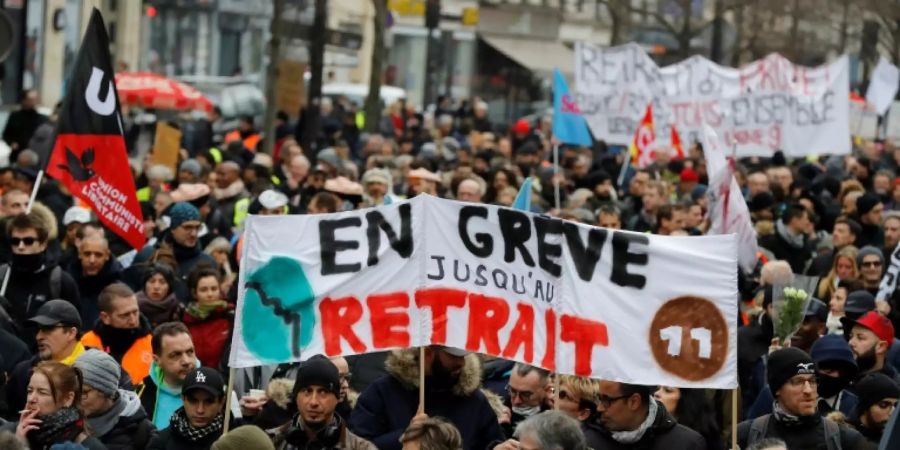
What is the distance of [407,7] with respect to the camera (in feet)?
166

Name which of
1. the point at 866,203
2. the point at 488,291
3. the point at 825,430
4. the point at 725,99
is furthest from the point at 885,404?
the point at 725,99

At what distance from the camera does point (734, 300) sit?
7.94 m

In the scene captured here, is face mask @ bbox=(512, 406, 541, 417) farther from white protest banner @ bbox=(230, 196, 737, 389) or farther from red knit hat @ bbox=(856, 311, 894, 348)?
red knit hat @ bbox=(856, 311, 894, 348)

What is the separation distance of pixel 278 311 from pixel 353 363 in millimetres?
1852

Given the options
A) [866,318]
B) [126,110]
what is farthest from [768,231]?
[126,110]

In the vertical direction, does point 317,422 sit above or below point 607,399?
below

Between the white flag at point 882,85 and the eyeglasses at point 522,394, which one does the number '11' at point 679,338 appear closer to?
the eyeglasses at point 522,394

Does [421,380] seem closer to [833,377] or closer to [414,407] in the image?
[414,407]

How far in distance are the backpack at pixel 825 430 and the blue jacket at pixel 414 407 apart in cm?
100

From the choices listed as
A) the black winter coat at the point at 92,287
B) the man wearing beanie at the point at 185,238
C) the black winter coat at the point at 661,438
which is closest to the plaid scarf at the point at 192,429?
the black winter coat at the point at 661,438

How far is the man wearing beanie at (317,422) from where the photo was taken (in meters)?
7.59

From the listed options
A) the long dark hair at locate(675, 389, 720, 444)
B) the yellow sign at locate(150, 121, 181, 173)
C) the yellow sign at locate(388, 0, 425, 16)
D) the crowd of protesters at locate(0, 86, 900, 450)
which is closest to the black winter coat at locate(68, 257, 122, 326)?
the crowd of protesters at locate(0, 86, 900, 450)

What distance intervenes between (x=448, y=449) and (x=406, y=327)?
134 centimetres

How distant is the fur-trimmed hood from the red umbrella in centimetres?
1978
